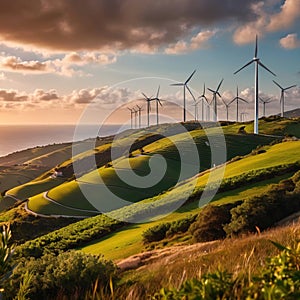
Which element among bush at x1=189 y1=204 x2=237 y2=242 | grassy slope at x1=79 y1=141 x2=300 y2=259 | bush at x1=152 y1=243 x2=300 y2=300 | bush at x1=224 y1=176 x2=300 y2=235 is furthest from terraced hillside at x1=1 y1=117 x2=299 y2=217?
bush at x1=152 y1=243 x2=300 y2=300

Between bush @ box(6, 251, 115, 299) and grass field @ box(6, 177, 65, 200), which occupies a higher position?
bush @ box(6, 251, 115, 299)

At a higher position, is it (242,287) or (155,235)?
(242,287)

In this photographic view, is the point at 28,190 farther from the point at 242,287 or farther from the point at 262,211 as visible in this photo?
the point at 242,287

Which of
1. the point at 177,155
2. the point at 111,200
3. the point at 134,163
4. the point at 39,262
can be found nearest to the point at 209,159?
the point at 177,155

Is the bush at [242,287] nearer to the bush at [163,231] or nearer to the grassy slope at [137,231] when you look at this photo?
the grassy slope at [137,231]

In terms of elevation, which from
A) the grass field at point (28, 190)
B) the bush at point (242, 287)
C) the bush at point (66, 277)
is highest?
the bush at point (242, 287)

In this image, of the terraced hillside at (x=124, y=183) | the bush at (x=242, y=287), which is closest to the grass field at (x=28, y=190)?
the terraced hillside at (x=124, y=183)

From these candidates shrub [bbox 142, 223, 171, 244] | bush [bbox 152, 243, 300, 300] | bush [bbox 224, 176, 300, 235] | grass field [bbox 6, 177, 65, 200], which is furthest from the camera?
grass field [bbox 6, 177, 65, 200]

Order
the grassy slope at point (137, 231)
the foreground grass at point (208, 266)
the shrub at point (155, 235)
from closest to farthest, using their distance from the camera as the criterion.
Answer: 1. the foreground grass at point (208, 266)
2. the shrub at point (155, 235)
3. the grassy slope at point (137, 231)

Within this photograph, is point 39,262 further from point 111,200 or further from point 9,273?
point 111,200

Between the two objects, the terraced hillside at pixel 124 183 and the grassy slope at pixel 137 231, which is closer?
the grassy slope at pixel 137 231

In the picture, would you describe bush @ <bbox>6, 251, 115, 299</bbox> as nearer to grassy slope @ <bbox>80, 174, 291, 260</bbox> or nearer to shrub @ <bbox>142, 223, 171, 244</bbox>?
grassy slope @ <bbox>80, 174, 291, 260</bbox>

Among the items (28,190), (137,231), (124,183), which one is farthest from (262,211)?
(28,190)

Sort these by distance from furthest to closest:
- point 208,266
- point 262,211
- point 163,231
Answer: point 163,231, point 262,211, point 208,266
